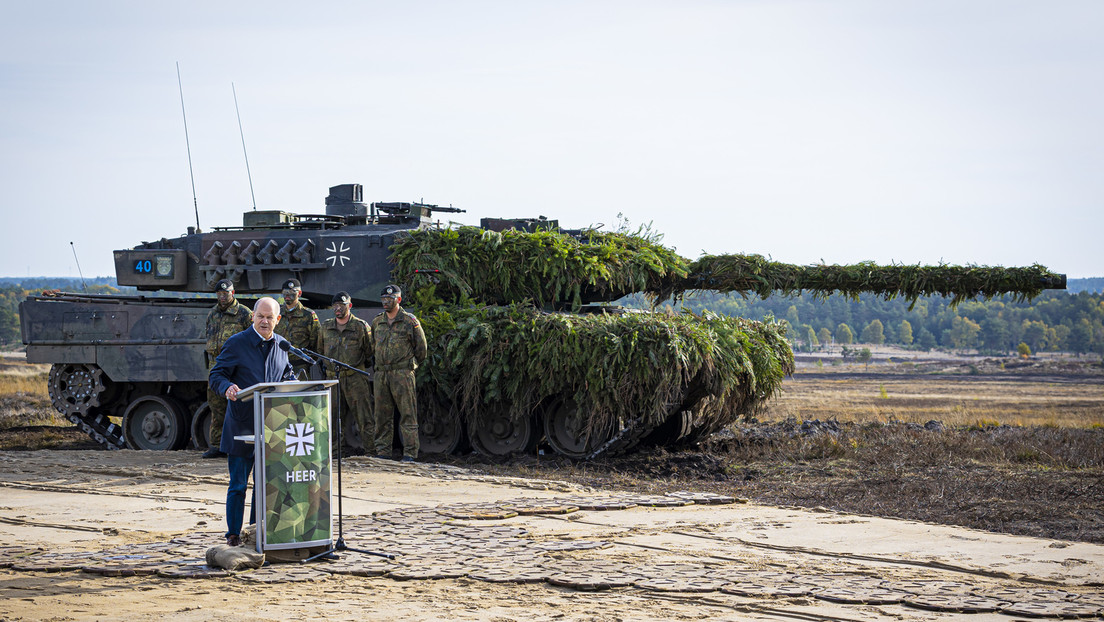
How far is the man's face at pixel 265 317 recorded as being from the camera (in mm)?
7863

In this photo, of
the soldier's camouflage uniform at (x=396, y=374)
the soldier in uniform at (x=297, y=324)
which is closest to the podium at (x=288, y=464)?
the soldier's camouflage uniform at (x=396, y=374)

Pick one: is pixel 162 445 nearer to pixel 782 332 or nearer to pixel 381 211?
pixel 381 211

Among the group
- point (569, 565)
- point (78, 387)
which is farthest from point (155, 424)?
point (569, 565)

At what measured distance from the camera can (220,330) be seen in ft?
44.3

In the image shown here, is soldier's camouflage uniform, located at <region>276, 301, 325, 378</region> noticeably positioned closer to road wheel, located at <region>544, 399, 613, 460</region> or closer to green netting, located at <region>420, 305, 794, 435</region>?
green netting, located at <region>420, 305, 794, 435</region>

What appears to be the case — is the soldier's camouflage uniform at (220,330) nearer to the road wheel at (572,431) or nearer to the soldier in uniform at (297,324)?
the soldier in uniform at (297,324)

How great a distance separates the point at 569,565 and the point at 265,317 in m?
2.52

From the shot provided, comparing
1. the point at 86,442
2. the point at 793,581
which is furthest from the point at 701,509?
the point at 86,442

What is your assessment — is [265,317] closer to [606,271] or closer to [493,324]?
[493,324]

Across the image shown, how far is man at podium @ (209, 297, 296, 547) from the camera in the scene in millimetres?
7754

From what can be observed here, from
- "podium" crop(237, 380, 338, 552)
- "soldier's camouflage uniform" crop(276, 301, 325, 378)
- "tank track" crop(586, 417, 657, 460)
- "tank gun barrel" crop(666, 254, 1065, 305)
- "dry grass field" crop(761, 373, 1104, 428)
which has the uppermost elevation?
"tank gun barrel" crop(666, 254, 1065, 305)

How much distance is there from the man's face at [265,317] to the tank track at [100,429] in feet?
29.6

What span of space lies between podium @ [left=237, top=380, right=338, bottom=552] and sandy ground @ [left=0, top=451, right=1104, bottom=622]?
0.25 metres

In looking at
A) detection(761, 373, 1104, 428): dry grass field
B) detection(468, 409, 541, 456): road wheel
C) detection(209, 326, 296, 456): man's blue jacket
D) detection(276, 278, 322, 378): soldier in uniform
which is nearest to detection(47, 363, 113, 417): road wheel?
detection(276, 278, 322, 378): soldier in uniform
